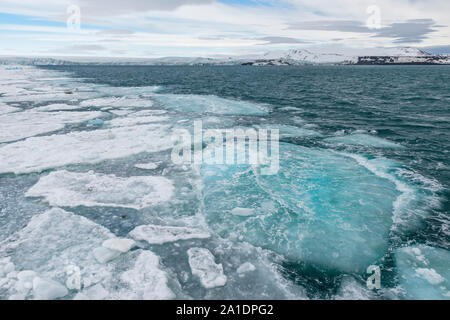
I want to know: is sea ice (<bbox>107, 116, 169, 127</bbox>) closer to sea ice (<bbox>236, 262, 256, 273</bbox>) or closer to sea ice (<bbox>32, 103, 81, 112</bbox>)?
sea ice (<bbox>32, 103, 81, 112</bbox>)

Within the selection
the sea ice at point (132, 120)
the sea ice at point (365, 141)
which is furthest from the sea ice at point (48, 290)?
the sea ice at point (365, 141)

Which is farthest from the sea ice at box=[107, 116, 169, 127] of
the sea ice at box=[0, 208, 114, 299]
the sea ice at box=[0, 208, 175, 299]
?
the sea ice at box=[0, 208, 175, 299]

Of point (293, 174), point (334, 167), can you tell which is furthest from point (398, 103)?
point (293, 174)

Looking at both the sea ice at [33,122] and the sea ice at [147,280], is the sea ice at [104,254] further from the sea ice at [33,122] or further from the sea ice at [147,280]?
the sea ice at [33,122]

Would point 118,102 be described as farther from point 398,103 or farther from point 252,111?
point 398,103

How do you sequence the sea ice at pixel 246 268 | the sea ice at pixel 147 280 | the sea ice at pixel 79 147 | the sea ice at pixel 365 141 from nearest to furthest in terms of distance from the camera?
1. the sea ice at pixel 147 280
2. the sea ice at pixel 246 268
3. the sea ice at pixel 79 147
4. the sea ice at pixel 365 141

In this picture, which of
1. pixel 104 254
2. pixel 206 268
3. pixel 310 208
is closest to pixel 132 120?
pixel 104 254
